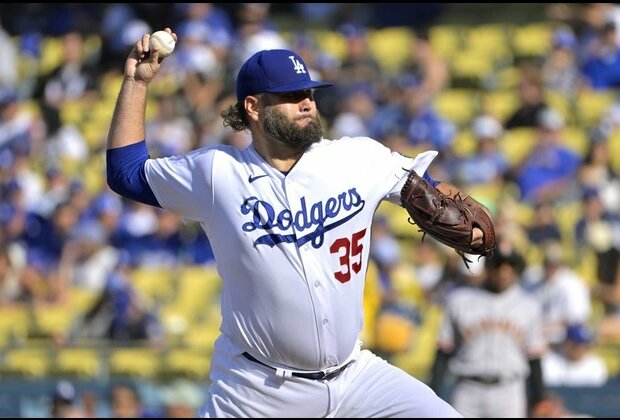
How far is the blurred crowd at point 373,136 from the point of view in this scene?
9539mm

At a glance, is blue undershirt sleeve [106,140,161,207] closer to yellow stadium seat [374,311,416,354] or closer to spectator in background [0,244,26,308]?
yellow stadium seat [374,311,416,354]

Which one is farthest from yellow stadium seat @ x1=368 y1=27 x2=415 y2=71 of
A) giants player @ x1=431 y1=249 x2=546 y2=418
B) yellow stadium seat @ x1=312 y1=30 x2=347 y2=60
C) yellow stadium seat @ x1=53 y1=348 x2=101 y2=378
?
giants player @ x1=431 y1=249 x2=546 y2=418

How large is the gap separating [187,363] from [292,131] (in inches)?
203

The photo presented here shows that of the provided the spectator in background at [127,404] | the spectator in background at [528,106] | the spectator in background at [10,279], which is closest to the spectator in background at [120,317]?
the spectator in background at [127,404]

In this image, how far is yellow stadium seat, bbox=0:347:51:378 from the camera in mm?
9711

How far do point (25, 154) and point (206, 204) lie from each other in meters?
9.51

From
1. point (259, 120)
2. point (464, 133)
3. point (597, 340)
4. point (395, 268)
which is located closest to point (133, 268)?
point (395, 268)

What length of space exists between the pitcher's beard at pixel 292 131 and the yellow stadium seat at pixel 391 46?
333 inches

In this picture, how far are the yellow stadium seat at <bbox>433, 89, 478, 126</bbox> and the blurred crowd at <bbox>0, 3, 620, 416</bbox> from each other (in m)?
0.02

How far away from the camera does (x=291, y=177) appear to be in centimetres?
430

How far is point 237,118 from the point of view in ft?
15.0

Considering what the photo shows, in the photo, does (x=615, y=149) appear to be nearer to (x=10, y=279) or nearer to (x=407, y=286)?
(x=407, y=286)

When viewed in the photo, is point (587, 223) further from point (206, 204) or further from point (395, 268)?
point (206, 204)

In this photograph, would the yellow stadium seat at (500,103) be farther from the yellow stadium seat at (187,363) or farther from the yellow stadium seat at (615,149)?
the yellow stadium seat at (187,363)
